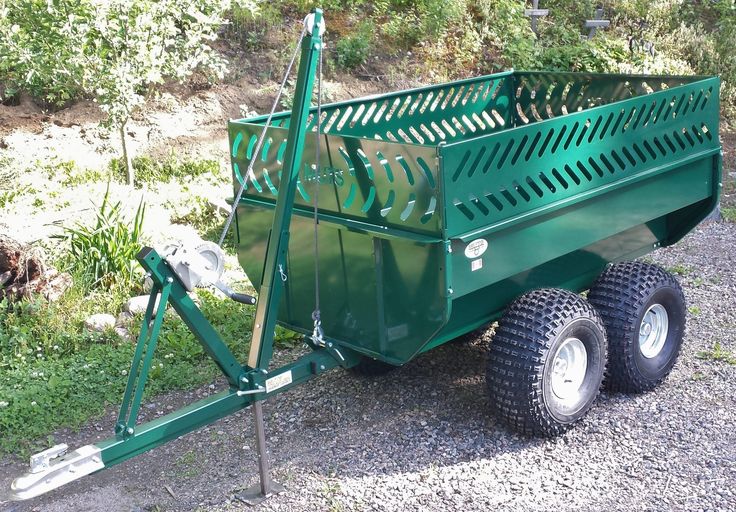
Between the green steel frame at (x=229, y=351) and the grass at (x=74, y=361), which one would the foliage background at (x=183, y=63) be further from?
the green steel frame at (x=229, y=351)

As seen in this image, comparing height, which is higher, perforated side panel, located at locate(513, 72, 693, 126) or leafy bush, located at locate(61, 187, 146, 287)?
perforated side panel, located at locate(513, 72, 693, 126)

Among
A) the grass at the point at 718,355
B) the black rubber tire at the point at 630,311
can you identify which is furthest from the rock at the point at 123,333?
the grass at the point at 718,355

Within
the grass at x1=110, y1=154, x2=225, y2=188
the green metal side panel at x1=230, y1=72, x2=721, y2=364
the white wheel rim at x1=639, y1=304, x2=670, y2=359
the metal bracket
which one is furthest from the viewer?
the grass at x1=110, y1=154, x2=225, y2=188

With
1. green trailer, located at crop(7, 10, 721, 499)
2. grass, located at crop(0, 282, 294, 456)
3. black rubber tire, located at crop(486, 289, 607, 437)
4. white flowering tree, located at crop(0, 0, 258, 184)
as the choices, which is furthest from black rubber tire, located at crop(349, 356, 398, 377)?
white flowering tree, located at crop(0, 0, 258, 184)

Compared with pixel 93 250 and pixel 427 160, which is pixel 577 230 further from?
pixel 93 250

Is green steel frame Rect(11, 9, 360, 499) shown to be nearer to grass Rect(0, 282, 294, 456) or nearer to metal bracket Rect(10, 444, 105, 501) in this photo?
metal bracket Rect(10, 444, 105, 501)

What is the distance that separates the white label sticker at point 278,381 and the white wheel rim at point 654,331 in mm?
1986

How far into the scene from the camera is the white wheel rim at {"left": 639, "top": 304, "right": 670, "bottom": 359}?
188 inches

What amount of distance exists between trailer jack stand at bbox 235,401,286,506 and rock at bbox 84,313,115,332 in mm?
2005

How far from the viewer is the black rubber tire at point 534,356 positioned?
4.09m

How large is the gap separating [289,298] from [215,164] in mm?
3938

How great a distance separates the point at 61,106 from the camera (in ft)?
27.8

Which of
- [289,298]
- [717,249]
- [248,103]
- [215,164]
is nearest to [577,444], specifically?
[289,298]

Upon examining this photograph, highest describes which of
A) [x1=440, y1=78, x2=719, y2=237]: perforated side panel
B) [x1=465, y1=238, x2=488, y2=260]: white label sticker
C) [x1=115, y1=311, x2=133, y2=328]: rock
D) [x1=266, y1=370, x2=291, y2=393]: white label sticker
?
[x1=440, y1=78, x2=719, y2=237]: perforated side panel
